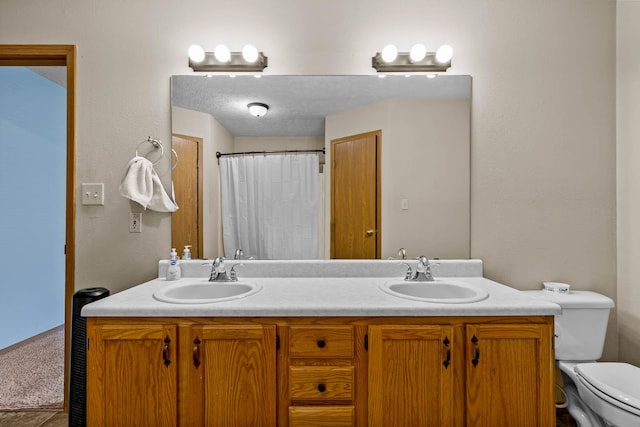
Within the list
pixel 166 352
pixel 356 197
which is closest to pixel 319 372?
pixel 166 352

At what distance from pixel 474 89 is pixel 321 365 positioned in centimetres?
165

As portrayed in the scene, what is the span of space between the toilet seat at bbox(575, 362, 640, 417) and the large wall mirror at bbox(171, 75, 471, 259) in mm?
703

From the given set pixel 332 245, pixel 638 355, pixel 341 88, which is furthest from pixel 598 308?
pixel 341 88

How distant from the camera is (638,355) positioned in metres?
1.57

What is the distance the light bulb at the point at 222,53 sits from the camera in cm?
161

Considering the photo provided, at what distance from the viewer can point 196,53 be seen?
1.60 meters

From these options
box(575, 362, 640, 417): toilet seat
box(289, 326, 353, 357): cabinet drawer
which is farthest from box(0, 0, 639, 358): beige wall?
box(289, 326, 353, 357): cabinet drawer

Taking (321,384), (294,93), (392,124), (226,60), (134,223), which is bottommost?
(321,384)

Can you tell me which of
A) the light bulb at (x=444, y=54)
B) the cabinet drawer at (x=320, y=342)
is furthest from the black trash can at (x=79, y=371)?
the light bulb at (x=444, y=54)

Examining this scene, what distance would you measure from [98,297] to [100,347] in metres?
0.34

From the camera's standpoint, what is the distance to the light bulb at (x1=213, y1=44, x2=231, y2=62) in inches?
63.2

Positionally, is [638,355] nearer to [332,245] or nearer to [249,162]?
[332,245]

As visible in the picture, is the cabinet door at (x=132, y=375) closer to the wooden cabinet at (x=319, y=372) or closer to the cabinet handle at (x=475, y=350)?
the wooden cabinet at (x=319, y=372)

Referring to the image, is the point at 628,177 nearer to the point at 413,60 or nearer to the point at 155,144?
the point at 413,60
